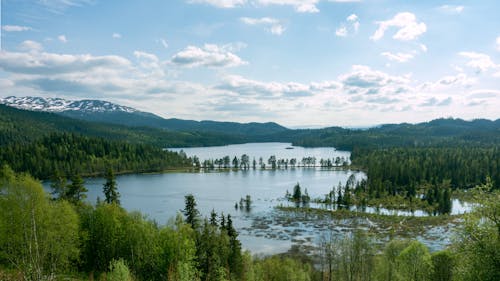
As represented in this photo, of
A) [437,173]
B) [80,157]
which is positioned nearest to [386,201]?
[437,173]

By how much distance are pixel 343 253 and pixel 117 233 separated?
24.0 metres

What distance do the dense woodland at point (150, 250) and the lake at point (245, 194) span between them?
42.6 feet

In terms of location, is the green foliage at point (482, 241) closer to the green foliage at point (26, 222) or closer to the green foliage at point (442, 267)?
the green foliage at point (442, 267)

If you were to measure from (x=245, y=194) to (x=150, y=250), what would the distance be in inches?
3413

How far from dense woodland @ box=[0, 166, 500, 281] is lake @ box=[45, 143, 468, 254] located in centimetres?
1298

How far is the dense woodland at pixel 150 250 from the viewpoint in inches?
574

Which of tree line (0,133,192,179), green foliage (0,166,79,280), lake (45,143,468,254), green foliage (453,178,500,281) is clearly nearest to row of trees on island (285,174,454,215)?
lake (45,143,468,254)

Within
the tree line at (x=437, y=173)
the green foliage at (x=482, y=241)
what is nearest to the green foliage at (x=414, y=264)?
the green foliage at (x=482, y=241)

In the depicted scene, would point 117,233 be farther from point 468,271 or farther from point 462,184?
point 462,184

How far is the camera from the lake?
224ft

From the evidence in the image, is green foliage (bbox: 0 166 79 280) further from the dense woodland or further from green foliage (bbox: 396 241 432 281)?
green foliage (bbox: 396 241 432 281)

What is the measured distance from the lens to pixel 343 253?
1500 inches

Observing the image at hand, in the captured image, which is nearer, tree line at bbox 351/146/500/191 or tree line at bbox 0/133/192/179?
tree line at bbox 351/146/500/191

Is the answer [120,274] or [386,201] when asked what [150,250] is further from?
[386,201]
